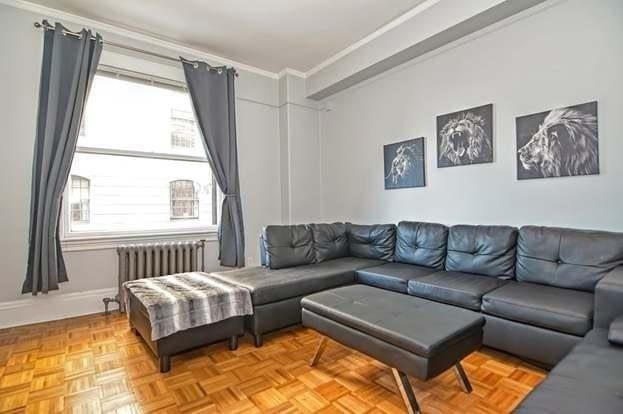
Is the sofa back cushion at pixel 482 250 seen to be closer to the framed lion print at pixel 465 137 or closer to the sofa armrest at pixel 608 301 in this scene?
the framed lion print at pixel 465 137

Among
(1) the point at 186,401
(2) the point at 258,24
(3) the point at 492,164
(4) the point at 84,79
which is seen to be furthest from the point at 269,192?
(1) the point at 186,401

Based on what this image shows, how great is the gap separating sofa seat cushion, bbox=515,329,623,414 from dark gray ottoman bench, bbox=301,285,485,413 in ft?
1.36

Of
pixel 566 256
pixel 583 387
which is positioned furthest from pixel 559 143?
pixel 583 387

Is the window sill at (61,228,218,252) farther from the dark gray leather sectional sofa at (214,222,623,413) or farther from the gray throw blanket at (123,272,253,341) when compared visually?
the dark gray leather sectional sofa at (214,222,623,413)

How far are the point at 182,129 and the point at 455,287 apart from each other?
3.28 meters

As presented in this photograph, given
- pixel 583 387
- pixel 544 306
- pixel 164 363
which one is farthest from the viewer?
pixel 164 363

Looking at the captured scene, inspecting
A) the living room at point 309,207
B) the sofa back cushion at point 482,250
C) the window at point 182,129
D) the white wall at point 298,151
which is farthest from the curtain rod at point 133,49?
the sofa back cushion at point 482,250

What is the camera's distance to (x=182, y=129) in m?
3.82

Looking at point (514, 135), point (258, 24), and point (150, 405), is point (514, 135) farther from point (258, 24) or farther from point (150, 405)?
point (150, 405)

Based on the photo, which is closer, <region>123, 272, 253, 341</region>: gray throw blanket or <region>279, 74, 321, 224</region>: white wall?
<region>123, 272, 253, 341</region>: gray throw blanket

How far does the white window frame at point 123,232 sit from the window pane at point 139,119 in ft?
0.16

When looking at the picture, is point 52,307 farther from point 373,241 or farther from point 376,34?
point 376,34

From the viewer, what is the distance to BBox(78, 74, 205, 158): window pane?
3275 mm

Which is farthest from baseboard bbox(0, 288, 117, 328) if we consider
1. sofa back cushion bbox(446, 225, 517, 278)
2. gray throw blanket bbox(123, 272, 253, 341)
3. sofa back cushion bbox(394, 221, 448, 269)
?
sofa back cushion bbox(446, 225, 517, 278)
